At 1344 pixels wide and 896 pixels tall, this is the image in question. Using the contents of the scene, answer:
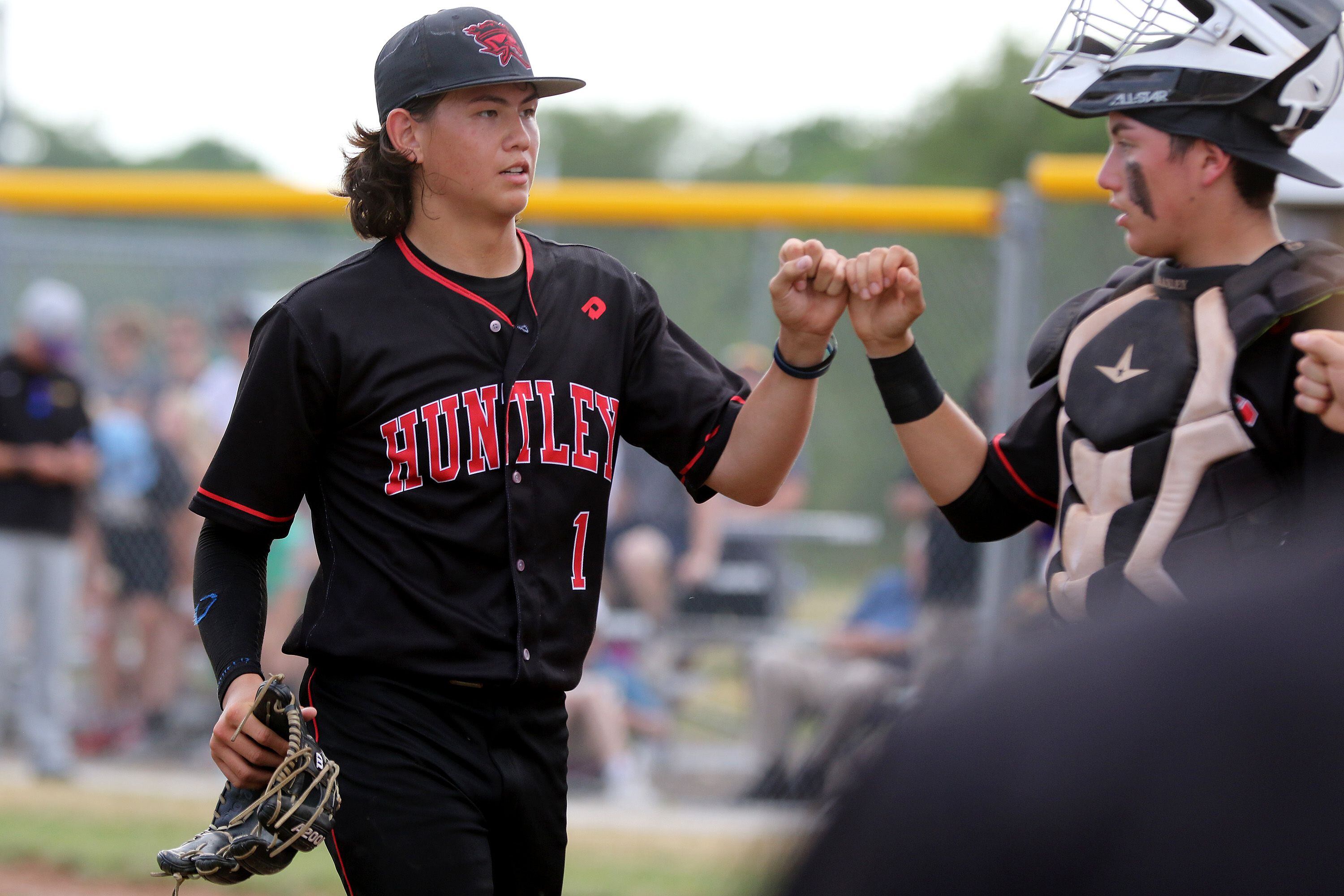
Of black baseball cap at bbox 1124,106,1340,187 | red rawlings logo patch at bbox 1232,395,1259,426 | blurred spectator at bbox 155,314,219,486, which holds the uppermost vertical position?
black baseball cap at bbox 1124,106,1340,187

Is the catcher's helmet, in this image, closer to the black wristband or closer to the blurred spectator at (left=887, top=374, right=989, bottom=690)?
the black wristband

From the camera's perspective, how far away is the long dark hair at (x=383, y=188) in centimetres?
265

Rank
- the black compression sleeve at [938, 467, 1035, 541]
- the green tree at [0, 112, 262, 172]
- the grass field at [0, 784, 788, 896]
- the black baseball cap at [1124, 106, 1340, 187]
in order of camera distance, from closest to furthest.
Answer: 1. the black baseball cap at [1124, 106, 1340, 187]
2. the black compression sleeve at [938, 467, 1035, 541]
3. the grass field at [0, 784, 788, 896]
4. the green tree at [0, 112, 262, 172]

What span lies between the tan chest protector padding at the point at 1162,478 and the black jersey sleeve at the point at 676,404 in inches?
27.1

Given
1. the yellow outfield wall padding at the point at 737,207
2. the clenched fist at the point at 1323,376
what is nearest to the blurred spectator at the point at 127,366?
the yellow outfield wall padding at the point at 737,207

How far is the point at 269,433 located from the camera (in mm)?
2465

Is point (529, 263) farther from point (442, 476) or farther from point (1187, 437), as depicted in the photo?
point (1187, 437)

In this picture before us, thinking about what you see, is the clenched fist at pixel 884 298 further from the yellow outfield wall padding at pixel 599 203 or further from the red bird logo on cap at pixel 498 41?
the yellow outfield wall padding at pixel 599 203

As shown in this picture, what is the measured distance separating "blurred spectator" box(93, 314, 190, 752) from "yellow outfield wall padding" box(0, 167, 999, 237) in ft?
3.87

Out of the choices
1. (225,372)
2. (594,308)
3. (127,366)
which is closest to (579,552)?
(594,308)

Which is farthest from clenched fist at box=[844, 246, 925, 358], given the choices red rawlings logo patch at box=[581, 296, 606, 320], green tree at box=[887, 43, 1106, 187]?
green tree at box=[887, 43, 1106, 187]

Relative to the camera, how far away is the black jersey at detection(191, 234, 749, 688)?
2463mm

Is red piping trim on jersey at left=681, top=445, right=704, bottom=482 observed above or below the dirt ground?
above

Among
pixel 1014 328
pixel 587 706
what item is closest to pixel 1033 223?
pixel 1014 328
